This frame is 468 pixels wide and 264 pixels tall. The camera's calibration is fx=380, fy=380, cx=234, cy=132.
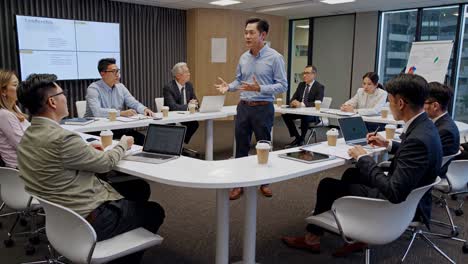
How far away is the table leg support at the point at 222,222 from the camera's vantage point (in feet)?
6.74

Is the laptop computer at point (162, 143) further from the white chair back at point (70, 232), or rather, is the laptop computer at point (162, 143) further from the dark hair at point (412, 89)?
the dark hair at point (412, 89)

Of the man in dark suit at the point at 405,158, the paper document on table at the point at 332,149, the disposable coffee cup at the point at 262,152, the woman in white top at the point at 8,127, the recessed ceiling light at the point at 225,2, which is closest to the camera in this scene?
the man in dark suit at the point at 405,158

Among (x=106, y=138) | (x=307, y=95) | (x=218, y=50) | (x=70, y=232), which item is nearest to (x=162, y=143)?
(x=106, y=138)

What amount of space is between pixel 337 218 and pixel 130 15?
21.0ft

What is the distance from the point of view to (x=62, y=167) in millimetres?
1744

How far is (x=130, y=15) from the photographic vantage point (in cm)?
721

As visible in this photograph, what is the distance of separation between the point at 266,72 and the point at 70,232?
237 cm

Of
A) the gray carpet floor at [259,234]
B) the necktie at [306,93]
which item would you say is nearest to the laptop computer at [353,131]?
the gray carpet floor at [259,234]

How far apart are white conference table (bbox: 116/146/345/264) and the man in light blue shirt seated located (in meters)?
2.01

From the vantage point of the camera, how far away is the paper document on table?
7.96 ft

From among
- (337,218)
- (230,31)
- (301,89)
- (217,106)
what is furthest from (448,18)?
(337,218)

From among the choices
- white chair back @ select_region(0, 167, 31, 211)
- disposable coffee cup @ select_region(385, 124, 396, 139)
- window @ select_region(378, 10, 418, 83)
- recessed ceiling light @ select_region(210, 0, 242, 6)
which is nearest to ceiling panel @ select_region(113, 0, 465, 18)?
recessed ceiling light @ select_region(210, 0, 242, 6)

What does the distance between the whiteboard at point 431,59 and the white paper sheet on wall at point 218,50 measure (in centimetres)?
378

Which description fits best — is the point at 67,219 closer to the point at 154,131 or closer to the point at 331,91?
the point at 154,131
